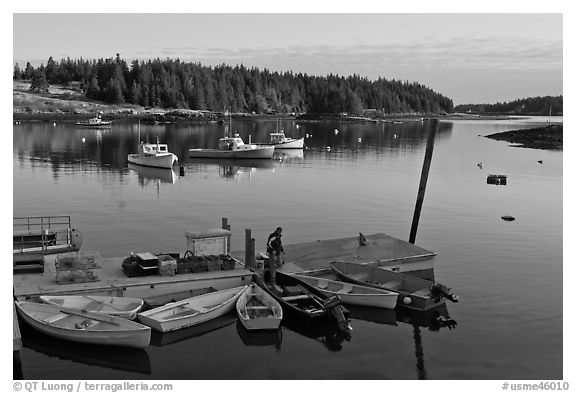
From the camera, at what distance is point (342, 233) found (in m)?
40.9

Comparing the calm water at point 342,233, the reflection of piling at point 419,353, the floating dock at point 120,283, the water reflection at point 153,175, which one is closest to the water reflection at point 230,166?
the calm water at point 342,233

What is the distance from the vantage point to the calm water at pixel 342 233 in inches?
839

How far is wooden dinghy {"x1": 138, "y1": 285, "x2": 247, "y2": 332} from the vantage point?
2345 centimetres

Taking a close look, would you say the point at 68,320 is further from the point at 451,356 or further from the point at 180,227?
the point at 180,227

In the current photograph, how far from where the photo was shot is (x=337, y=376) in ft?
66.9

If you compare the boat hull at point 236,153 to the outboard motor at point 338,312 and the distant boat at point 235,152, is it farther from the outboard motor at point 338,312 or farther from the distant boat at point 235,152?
the outboard motor at point 338,312

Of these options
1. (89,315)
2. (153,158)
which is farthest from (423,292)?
(153,158)

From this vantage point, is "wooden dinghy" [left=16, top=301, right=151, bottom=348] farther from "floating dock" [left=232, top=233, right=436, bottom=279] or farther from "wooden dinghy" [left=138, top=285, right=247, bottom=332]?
"floating dock" [left=232, top=233, right=436, bottom=279]

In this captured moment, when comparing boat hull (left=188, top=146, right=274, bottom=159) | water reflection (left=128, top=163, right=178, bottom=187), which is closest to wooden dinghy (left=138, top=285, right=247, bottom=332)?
water reflection (left=128, top=163, right=178, bottom=187)

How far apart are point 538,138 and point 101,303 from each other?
439ft

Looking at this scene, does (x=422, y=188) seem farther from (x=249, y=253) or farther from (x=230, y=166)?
(x=230, y=166)

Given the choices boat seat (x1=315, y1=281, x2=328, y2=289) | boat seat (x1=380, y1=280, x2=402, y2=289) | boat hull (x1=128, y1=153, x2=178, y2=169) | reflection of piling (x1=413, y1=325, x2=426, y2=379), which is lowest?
reflection of piling (x1=413, y1=325, x2=426, y2=379)

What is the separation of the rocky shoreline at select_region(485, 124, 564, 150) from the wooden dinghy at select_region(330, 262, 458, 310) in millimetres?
101195
